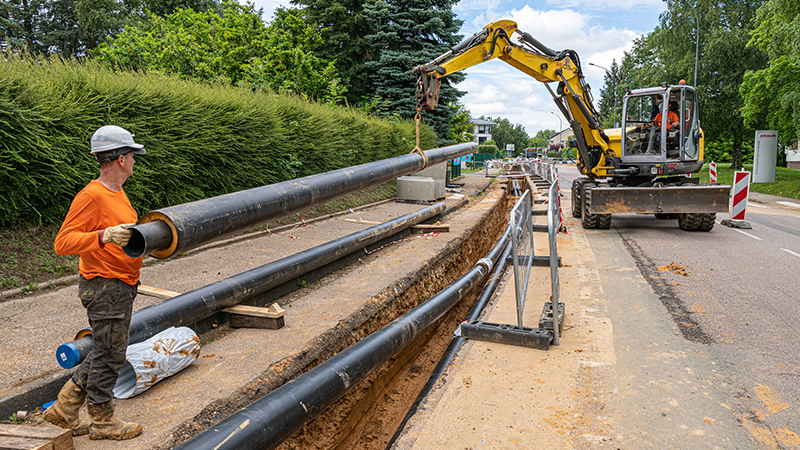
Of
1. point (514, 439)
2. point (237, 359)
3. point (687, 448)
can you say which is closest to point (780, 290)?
point (687, 448)

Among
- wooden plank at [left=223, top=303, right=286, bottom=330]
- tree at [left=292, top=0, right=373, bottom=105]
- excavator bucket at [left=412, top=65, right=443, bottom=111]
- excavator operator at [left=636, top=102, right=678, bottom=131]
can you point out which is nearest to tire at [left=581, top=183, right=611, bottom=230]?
excavator operator at [left=636, top=102, right=678, bottom=131]

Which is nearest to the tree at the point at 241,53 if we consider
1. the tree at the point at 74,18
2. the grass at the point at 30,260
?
the grass at the point at 30,260

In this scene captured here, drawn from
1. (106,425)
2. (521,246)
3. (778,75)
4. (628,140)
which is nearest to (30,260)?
(106,425)

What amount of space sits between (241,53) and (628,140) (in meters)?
14.1

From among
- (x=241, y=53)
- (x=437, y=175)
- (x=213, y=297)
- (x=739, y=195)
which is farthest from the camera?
(x=241, y=53)

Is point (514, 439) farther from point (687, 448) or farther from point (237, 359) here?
point (237, 359)

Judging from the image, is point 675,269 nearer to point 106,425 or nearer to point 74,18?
point 106,425

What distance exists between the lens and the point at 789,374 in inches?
163

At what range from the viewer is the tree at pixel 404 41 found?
68.9 feet

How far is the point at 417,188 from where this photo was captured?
15.8 metres

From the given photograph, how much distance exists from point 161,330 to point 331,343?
1603 mm

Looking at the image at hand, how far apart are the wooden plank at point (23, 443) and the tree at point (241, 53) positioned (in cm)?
1245

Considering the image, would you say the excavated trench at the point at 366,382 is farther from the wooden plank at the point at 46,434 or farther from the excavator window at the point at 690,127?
the excavator window at the point at 690,127

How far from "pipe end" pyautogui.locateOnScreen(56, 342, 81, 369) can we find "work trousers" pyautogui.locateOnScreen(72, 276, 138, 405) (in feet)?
0.69
